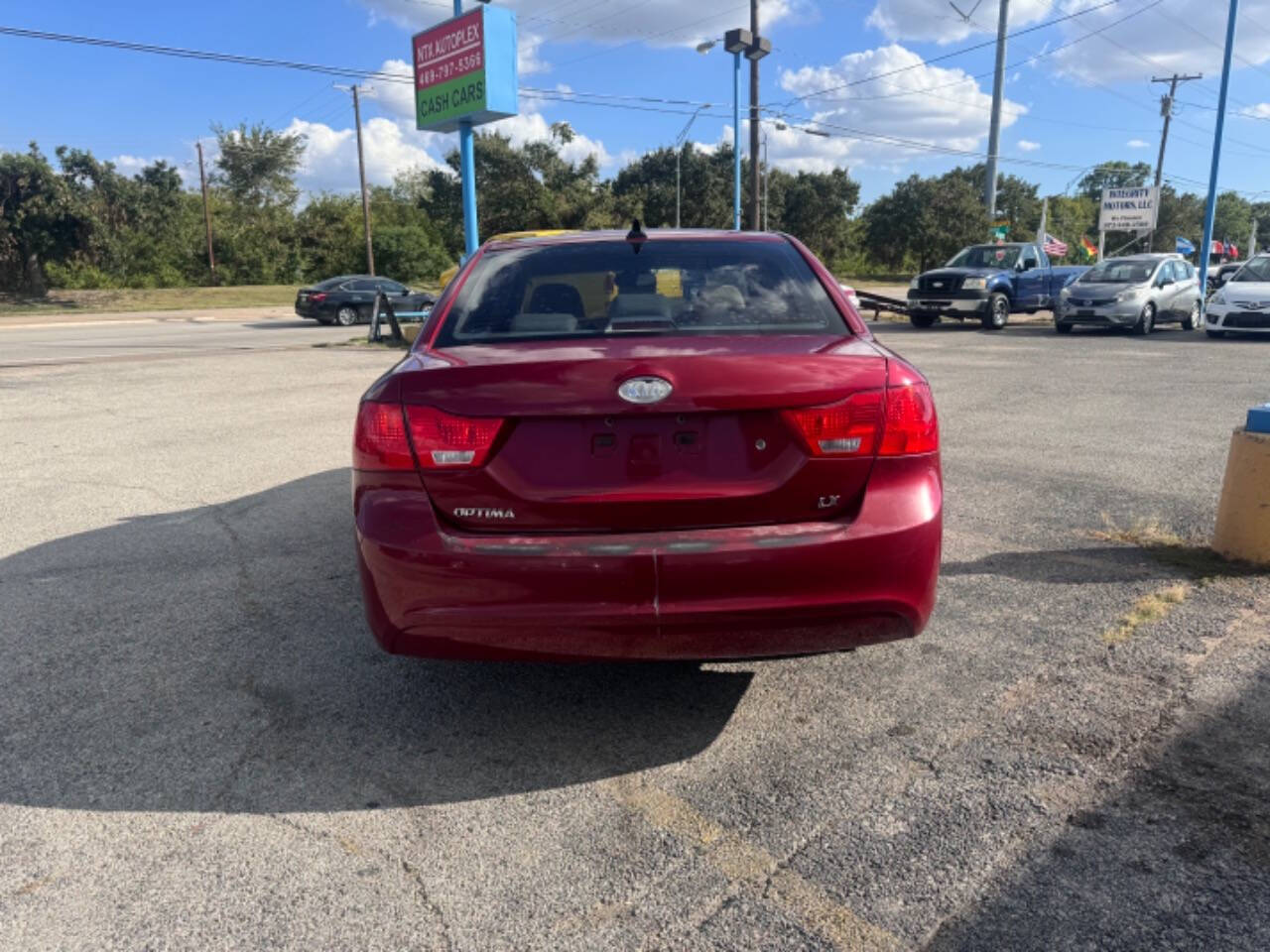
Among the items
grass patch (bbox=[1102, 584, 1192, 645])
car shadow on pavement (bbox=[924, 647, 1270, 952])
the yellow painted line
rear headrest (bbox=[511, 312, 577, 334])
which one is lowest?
the yellow painted line

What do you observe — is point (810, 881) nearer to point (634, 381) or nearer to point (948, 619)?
point (634, 381)

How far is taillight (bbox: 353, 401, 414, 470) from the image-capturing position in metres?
2.75

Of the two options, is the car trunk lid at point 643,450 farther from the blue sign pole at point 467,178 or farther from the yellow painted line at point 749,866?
the blue sign pole at point 467,178

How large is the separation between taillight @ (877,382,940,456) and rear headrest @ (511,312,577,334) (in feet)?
3.72

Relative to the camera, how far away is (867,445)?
2.72 m

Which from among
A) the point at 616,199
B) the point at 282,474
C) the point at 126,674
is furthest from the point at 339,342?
the point at 616,199

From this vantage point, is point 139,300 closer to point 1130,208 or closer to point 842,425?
point 1130,208

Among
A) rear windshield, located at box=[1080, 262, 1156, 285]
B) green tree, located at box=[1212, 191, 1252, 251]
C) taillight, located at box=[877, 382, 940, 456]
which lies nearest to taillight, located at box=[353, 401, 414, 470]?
taillight, located at box=[877, 382, 940, 456]

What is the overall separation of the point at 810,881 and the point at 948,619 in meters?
1.95

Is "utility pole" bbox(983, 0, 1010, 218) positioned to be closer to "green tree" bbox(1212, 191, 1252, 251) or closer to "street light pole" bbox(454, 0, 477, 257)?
"street light pole" bbox(454, 0, 477, 257)

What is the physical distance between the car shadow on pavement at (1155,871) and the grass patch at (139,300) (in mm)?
41235

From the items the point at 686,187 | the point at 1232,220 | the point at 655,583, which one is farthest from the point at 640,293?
the point at 1232,220

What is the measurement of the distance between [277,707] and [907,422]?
2.39 metres

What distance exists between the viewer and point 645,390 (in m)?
2.64
